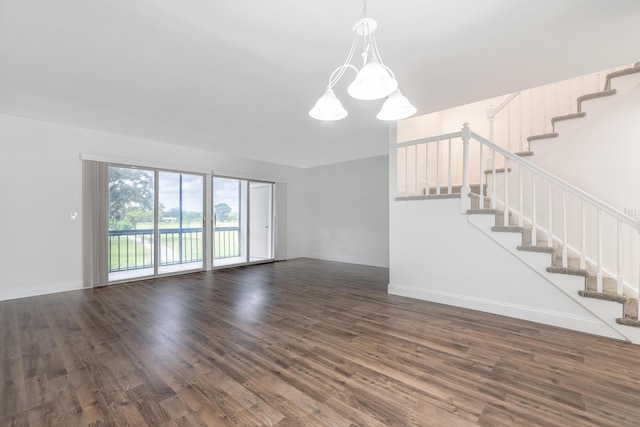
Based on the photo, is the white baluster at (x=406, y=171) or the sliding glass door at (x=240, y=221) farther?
the sliding glass door at (x=240, y=221)

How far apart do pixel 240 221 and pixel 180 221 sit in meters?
1.48

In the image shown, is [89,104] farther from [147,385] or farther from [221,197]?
[147,385]

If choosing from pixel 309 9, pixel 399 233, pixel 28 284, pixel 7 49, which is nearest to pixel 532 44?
pixel 309 9

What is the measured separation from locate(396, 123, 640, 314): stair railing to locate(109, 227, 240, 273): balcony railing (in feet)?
15.4

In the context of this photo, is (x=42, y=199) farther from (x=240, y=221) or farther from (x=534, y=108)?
(x=534, y=108)

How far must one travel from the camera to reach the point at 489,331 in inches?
A: 111

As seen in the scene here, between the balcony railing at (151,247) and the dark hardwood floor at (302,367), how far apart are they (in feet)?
5.97

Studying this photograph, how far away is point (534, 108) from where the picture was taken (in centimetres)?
409

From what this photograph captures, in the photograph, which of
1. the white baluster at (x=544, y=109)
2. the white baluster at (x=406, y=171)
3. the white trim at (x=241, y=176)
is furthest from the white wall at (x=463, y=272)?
A: the white trim at (x=241, y=176)

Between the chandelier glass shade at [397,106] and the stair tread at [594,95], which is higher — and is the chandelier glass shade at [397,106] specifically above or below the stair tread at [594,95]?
below

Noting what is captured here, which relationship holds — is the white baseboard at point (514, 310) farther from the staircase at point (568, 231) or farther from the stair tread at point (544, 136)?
the stair tread at point (544, 136)

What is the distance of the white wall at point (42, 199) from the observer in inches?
155

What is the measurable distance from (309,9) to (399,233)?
3.11 metres

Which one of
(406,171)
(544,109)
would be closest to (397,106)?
(406,171)
